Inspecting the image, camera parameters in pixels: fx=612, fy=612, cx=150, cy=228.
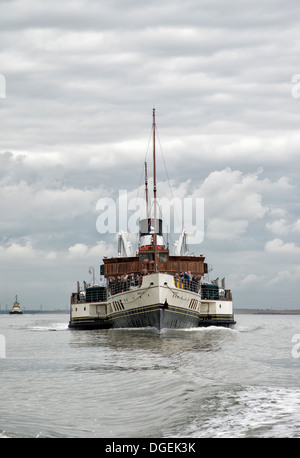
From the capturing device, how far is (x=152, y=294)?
49344 mm

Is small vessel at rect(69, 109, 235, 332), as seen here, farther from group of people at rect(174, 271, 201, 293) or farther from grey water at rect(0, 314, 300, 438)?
grey water at rect(0, 314, 300, 438)

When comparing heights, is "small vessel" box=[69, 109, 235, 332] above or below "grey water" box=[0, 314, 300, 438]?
above

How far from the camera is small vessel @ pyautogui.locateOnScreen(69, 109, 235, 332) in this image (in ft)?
163

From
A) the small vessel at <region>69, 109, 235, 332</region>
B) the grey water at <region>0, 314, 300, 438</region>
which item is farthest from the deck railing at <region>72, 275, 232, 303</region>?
the grey water at <region>0, 314, 300, 438</region>

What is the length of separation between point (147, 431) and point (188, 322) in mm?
41886

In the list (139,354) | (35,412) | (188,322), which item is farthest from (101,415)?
(188,322)

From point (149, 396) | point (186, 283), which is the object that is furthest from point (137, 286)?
point (149, 396)

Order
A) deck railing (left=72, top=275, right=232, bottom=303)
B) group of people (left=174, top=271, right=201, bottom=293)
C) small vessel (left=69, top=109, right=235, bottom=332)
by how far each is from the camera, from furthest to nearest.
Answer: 1. deck railing (left=72, top=275, right=232, bottom=303)
2. group of people (left=174, top=271, right=201, bottom=293)
3. small vessel (left=69, top=109, right=235, bottom=332)

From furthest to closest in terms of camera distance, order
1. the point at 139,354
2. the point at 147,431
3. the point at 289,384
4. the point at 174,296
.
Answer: the point at 174,296
the point at 139,354
the point at 289,384
the point at 147,431

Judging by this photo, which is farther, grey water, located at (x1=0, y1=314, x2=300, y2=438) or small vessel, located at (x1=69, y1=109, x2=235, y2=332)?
small vessel, located at (x1=69, y1=109, x2=235, y2=332)

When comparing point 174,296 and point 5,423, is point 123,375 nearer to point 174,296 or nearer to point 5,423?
point 5,423

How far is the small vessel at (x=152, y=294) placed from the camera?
163 feet

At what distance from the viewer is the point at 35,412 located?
1519cm

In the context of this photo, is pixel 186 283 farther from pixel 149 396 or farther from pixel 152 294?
pixel 149 396
